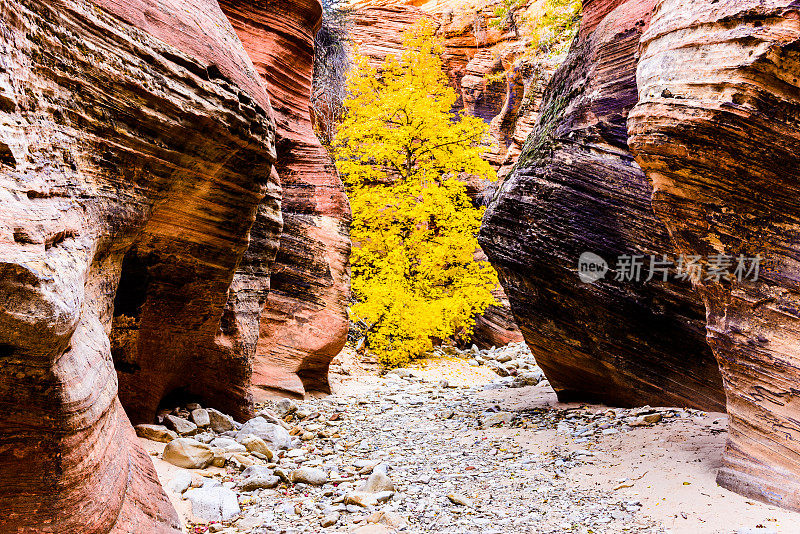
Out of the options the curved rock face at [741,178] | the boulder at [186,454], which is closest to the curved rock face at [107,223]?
the boulder at [186,454]

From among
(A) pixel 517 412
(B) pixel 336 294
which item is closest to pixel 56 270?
(A) pixel 517 412

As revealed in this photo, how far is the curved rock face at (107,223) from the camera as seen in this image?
2.65 metres

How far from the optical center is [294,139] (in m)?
10.4

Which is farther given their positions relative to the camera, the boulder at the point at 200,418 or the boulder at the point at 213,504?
the boulder at the point at 200,418

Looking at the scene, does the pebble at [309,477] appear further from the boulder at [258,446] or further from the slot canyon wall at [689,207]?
the slot canyon wall at [689,207]

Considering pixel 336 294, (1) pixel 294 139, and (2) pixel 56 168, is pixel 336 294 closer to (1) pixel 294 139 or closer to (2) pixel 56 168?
(1) pixel 294 139

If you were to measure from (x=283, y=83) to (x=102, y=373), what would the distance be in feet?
26.1

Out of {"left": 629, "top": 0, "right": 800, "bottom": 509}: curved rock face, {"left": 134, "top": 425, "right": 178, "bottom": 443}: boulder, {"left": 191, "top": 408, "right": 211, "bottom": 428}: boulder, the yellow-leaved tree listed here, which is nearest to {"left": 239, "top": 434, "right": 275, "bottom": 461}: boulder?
{"left": 191, "top": 408, "right": 211, "bottom": 428}: boulder

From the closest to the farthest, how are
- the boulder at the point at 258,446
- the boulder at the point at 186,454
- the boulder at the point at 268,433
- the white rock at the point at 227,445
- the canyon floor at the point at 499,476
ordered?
the canyon floor at the point at 499,476 → the boulder at the point at 186,454 → the white rock at the point at 227,445 → the boulder at the point at 258,446 → the boulder at the point at 268,433

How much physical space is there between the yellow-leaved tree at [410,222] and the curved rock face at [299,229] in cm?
277

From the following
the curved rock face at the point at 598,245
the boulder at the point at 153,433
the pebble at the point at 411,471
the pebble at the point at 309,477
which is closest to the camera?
the pebble at the point at 411,471

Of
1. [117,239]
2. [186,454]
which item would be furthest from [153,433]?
[117,239]

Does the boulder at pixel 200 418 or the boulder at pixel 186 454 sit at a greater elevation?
the boulder at pixel 186 454

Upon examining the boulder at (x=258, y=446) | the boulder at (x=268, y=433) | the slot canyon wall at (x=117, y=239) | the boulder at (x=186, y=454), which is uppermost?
the slot canyon wall at (x=117, y=239)
